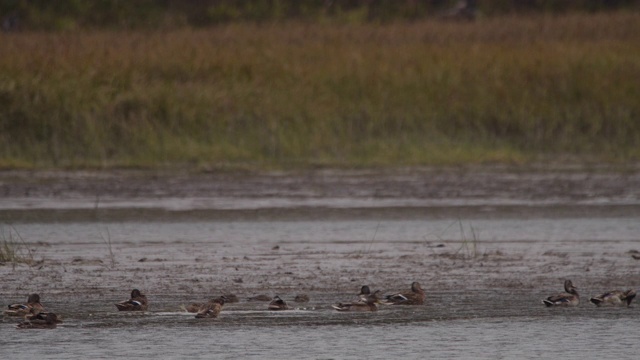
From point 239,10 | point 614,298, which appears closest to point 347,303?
point 614,298

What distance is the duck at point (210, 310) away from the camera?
8.42 metres

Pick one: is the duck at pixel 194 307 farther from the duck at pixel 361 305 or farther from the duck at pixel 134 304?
the duck at pixel 361 305

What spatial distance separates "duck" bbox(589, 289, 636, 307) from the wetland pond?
5cm

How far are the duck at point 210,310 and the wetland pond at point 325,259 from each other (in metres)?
0.04

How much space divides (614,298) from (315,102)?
10.8 m

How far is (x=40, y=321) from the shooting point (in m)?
8.06

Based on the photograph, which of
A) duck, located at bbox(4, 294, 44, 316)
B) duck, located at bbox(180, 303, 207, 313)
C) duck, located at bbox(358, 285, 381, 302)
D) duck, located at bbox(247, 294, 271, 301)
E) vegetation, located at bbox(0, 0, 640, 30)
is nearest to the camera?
duck, located at bbox(4, 294, 44, 316)

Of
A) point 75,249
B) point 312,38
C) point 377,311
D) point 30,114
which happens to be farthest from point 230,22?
point 377,311

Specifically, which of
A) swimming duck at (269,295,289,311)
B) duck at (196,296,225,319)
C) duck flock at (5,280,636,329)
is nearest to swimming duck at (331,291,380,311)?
duck flock at (5,280,636,329)

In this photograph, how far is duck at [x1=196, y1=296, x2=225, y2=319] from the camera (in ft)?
27.6

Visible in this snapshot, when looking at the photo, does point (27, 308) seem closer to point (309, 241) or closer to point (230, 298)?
point (230, 298)

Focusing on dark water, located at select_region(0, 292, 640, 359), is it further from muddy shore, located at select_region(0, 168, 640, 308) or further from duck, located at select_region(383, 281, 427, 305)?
muddy shore, located at select_region(0, 168, 640, 308)

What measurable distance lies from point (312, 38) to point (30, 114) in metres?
5.47

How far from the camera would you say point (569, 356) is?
24.7 ft
